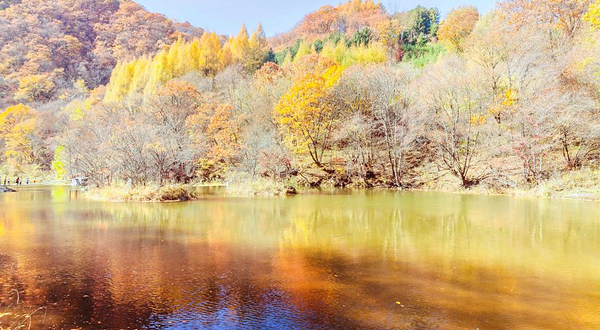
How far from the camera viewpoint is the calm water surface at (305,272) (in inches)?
207

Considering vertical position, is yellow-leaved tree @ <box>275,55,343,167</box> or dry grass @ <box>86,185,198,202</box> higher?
yellow-leaved tree @ <box>275,55,343,167</box>

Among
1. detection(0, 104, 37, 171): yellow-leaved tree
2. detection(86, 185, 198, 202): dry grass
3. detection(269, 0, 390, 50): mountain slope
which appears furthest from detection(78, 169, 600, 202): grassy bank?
detection(269, 0, 390, 50): mountain slope

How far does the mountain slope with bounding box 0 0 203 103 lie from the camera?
61.9 m

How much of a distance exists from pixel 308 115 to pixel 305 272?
24.1 metres

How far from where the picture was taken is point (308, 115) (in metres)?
30.8

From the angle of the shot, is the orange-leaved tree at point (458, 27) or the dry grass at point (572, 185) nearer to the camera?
the dry grass at point (572, 185)

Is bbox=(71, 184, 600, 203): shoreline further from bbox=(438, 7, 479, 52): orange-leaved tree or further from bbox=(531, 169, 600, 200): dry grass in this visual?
bbox=(438, 7, 479, 52): orange-leaved tree

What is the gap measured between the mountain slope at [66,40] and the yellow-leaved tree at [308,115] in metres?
48.1

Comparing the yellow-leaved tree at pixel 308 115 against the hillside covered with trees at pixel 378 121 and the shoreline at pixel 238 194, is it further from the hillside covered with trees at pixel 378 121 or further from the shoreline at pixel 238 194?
the shoreline at pixel 238 194

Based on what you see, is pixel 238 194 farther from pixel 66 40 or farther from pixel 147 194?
pixel 66 40

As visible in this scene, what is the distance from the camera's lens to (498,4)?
3372cm

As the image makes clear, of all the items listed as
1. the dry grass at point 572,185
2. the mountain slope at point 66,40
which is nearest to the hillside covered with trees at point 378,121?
the dry grass at point 572,185

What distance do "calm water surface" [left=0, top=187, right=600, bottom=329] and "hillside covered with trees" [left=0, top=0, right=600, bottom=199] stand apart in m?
10.4

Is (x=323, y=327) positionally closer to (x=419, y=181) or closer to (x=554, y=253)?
(x=554, y=253)
